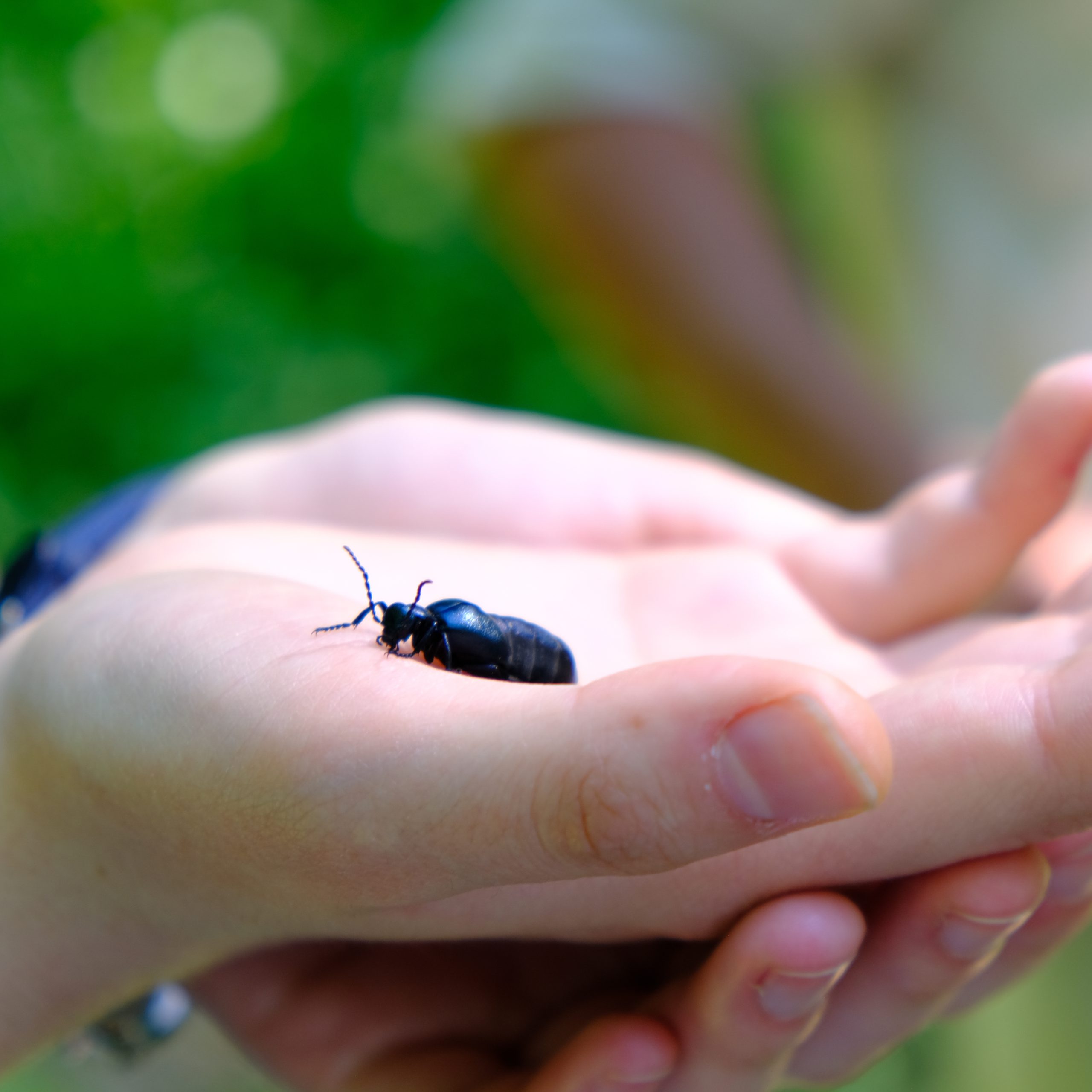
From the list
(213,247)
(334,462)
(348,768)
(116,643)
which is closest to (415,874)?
(348,768)

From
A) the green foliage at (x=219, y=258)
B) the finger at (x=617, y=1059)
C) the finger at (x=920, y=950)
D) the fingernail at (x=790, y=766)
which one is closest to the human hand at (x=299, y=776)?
the fingernail at (x=790, y=766)

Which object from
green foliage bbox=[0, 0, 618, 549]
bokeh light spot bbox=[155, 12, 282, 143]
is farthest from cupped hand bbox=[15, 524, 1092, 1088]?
bokeh light spot bbox=[155, 12, 282, 143]

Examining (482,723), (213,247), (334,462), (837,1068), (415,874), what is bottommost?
(837,1068)

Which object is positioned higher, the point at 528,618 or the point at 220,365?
the point at 220,365

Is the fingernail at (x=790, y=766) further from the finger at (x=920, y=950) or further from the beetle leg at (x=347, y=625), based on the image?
the beetle leg at (x=347, y=625)

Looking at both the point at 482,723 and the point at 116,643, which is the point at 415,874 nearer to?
the point at 482,723

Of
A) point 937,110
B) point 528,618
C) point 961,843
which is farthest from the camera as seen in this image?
point 937,110

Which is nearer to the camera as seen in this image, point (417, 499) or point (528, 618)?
point (528, 618)
